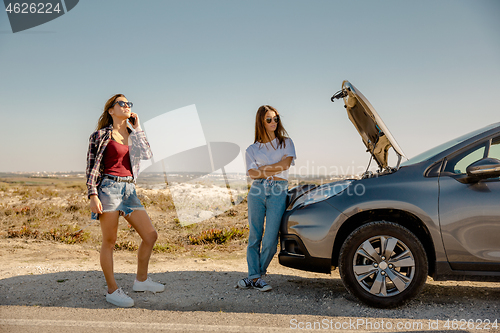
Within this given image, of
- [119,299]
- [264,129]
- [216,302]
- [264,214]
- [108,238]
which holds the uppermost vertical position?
[264,129]

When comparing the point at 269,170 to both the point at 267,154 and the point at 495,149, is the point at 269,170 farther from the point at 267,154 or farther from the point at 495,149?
the point at 495,149

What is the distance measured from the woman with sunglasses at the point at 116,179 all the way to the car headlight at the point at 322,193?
1.68 metres

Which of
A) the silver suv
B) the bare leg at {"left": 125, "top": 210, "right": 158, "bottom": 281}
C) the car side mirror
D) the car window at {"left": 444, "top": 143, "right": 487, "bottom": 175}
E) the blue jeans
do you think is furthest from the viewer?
the blue jeans

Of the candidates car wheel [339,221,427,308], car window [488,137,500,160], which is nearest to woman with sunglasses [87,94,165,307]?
car wheel [339,221,427,308]

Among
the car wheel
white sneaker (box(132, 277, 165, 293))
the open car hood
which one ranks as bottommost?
white sneaker (box(132, 277, 165, 293))

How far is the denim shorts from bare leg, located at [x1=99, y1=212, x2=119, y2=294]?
0.22ft

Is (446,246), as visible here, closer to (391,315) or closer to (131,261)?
(391,315)

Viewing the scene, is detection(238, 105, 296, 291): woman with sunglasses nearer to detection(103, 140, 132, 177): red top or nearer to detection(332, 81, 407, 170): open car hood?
detection(332, 81, 407, 170): open car hood

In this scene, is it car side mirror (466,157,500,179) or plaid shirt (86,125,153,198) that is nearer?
car side mirror (466,157,500,179)

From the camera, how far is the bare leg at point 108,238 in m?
3.47

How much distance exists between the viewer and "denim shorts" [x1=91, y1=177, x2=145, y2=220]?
3.44 meters

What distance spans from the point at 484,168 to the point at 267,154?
2.07 metres

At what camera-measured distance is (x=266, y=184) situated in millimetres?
3826

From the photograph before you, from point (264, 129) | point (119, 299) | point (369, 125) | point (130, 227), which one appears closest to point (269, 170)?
point (264, 129)
